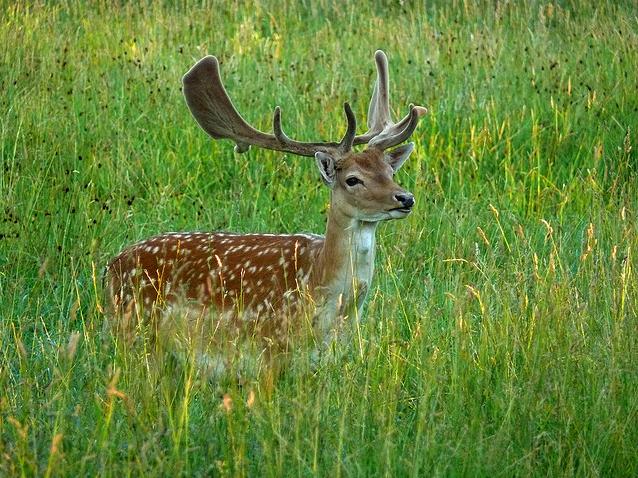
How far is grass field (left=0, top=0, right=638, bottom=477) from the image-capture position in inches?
153

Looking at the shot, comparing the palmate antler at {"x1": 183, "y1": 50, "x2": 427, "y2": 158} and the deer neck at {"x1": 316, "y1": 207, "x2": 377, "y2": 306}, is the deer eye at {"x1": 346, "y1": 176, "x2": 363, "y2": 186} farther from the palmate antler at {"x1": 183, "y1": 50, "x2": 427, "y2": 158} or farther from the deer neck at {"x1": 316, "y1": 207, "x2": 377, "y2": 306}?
the palmate antler at {"x1": 183, "y1": 50, "x2": 427, "y2": 158}

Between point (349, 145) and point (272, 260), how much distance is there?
59 cm

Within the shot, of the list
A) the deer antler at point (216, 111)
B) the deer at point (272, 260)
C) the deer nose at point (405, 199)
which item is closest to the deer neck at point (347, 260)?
the deer at point (272, 260)

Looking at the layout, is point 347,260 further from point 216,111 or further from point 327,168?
point 216,111

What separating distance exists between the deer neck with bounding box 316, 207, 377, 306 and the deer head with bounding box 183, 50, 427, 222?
60 mm

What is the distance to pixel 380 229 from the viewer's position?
681cm

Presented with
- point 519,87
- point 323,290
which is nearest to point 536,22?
point 519,87

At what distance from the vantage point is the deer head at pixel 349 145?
527 cm

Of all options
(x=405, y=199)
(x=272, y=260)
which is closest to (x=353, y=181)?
(x=405, y=199)

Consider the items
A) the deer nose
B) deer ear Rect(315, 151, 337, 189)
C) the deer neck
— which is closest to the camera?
the deer nose

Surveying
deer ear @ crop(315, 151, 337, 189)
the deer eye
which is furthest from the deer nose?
deer ear @ crop(315, 151, 337, 189)

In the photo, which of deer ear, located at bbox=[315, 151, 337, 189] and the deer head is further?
deer ear, located at bbox=[315, 151, 337, 189]

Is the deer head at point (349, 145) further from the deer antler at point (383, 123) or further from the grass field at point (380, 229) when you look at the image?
the grass field at point (380, 229)

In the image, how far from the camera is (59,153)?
7.30 m
